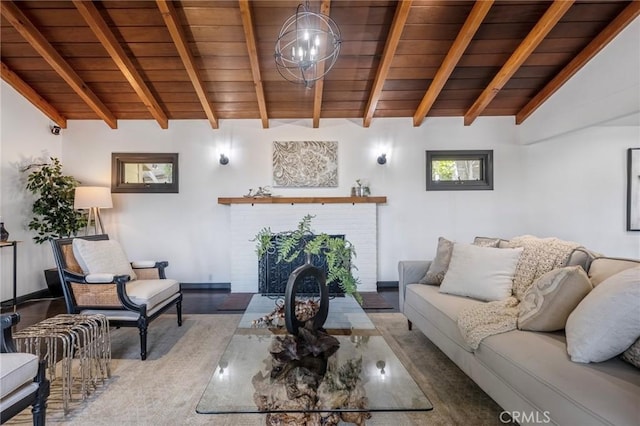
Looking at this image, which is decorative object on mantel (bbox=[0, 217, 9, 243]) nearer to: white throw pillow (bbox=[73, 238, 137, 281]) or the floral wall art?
white throw pillow (bbox=[73, 238, 137, 281])

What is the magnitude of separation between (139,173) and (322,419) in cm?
465

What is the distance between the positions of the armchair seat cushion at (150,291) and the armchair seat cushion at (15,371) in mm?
1050

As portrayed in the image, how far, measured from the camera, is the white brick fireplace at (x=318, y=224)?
4547 millimetres

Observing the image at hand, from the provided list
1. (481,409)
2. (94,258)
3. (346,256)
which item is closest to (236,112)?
(94,258)

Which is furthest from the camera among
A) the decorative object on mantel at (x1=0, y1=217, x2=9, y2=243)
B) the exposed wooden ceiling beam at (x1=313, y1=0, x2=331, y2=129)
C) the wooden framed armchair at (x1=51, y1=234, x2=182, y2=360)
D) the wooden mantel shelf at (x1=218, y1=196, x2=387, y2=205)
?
the wooden mantel shelf at (x1=218, y1=196, x2=387, y2=205)

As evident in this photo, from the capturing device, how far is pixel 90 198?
4.14 meters

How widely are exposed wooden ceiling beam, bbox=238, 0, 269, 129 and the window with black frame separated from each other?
8.43 feet

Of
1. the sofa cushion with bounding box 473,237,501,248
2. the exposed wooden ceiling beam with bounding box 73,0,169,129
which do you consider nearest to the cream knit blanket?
the sofa cushion with bounding box 473,237,501,248

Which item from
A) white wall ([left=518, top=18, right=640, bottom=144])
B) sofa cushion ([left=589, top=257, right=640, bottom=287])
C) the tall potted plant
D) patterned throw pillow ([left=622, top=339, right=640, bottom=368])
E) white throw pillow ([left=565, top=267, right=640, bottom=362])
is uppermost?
white wall ([left=518, top=18, right=640, bottom=144])

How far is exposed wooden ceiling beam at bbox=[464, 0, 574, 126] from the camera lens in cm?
295

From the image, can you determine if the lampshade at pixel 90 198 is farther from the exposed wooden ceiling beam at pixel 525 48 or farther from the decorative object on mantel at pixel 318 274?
the exposed wooden ceiling beam at pixel 525 48

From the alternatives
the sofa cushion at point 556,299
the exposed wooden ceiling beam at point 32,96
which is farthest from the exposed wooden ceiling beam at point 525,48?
the exposed wooden ceiling beam at point 32,96

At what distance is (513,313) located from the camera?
6.09 feet

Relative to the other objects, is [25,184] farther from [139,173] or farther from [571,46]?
[571,46]
